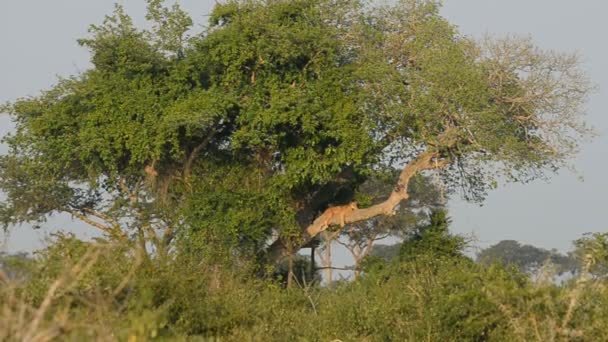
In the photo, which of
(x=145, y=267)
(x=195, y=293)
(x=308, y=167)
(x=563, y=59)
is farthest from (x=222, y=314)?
(x=563, y=59)

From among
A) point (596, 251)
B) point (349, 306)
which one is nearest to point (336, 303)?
point (349, 306)

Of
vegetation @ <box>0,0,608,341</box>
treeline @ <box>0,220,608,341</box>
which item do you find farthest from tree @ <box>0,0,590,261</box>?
treeline @ <box>0,220,608,341</box>

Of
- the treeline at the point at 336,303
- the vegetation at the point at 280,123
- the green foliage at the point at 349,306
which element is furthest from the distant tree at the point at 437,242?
the green foliage at the point at 349,306

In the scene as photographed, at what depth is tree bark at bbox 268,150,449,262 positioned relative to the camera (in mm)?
29359

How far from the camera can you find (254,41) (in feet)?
91.7

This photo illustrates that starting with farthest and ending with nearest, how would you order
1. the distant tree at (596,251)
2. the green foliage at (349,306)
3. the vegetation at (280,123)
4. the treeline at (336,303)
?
the vegetation at (280,123), the distant tree at (596,251), the green foliage at (349,306), the treeline at (336,303)

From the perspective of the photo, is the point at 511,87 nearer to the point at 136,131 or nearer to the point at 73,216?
the point at 136,131

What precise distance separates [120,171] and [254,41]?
540 cm

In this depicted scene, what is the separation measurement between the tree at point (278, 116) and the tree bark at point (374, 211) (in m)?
0.05

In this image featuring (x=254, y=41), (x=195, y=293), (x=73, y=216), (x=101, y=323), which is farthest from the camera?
(x=73, y=216)

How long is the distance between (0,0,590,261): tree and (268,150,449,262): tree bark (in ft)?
0.16

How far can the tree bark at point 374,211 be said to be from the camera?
96.3 feet

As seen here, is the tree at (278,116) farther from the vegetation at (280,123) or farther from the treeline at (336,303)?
the treeline at (336,303)

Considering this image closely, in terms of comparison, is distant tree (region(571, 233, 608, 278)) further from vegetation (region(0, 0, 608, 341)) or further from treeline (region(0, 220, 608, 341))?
vegetation (region(0, 0, 608, 341))
